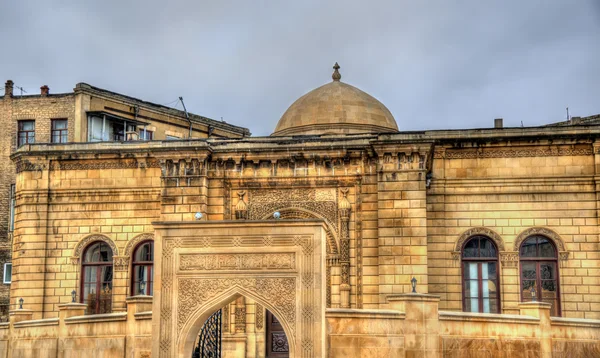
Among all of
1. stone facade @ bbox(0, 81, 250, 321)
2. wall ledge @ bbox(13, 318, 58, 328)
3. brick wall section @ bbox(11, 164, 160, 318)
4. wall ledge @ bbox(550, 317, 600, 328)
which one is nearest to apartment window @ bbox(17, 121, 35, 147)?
stone facade @ bbox(0, 81, 250, 321)

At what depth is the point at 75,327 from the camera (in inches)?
781

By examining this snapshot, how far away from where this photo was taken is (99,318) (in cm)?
1917

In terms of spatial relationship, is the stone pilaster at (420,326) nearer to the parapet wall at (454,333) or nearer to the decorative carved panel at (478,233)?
the parapet wall at (454,333)

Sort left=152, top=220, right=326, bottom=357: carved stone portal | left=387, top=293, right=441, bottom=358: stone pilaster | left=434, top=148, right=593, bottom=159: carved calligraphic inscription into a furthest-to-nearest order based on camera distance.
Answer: left=434, top=148, right=593, bottom=159: carved calligraphic inscription < left=387, top=293, right=441, bottom=358: stone pilaster < left=152, top=220, right=326, bottom=357: carved stone portal

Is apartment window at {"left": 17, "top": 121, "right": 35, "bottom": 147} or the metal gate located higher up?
apartment window at {"left": 17, "top": 121, "right": 35, "bottom": 147}

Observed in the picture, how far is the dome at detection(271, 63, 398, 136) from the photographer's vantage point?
27516 mm

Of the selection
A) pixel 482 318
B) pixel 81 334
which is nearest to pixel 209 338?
pixel 81 334

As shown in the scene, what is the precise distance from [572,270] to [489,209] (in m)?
2.68

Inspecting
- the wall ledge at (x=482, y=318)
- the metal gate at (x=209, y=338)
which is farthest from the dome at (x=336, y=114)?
the wall ledge at (x=482, y=318)

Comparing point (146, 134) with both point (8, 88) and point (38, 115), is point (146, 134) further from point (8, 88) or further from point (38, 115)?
point (8, 88)

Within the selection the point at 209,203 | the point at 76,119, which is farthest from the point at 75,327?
the point at 76,119

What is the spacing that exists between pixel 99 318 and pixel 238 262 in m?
4.46

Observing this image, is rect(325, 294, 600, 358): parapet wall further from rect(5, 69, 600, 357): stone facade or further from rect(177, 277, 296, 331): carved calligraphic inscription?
rect(5, 69, 600, 357): stone facade

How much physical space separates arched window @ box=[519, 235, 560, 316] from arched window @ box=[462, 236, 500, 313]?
73 centimetres
